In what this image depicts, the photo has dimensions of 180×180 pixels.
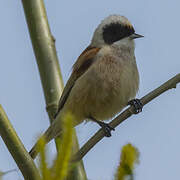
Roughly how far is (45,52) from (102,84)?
0.80 m

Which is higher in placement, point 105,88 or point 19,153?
point 19,153

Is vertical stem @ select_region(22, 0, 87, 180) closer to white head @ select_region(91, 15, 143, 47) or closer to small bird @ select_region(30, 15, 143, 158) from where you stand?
small bird @ select_region(30, 15, 143, 158)

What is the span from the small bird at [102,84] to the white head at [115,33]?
0.01 metres

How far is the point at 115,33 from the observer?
5.11 meters

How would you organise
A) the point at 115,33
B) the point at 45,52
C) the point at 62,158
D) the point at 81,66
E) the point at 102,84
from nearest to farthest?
1. the point at 62,158
2. the point at 45,52
3. the point at 102,84
4. the point at 81,66
5. the point at 115,33

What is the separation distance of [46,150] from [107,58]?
382 cm

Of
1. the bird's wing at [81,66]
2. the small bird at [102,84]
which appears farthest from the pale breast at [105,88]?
the bird's wing at [81,66]

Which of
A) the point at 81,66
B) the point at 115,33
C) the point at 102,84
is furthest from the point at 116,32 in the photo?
the point at 102,84

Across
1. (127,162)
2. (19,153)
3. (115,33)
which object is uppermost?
(127,162)

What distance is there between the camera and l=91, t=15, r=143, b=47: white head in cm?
496

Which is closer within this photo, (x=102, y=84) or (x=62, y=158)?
(x=62, y=158)

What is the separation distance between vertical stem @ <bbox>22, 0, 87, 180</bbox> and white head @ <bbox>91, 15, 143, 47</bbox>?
102 centimetres

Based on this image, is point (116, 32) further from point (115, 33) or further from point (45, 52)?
point (45, 52)

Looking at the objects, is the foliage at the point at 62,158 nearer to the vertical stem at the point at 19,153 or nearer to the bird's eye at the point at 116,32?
the vertical stem at the point at 19,153
